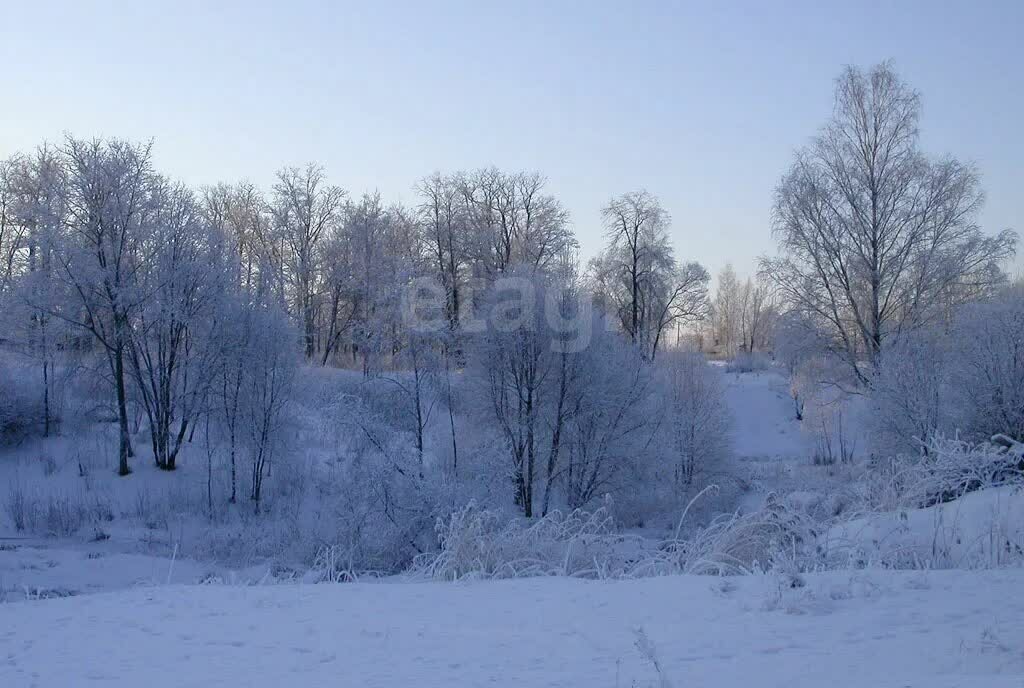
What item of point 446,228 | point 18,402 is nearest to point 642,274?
point 446,228

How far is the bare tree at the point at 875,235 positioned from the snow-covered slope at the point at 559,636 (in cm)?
2072

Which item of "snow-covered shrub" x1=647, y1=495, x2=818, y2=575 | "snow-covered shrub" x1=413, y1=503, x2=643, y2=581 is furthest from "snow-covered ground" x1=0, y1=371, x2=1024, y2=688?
"snow-covered shrub" x1=413, y1=503, x2=643, y2=581

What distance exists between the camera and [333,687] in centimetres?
440

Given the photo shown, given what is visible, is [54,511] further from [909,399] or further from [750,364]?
[750,364]

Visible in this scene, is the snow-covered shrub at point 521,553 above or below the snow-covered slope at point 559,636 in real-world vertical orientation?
below

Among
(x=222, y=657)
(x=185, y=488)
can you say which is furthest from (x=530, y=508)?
(x=222, y=657)

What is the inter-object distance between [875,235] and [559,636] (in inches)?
918

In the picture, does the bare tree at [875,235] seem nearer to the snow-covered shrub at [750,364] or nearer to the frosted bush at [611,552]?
the frosted bush at [611,552]

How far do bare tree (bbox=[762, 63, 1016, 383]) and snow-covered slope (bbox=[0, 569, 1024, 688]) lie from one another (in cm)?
2072

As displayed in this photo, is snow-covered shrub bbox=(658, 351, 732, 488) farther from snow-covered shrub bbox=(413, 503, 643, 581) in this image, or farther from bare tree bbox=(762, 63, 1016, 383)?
snow-covered shrub bbox=(413, 503, 643, 581)

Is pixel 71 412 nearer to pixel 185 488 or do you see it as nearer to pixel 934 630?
pixel 185 488

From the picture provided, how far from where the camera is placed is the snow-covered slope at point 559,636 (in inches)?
169

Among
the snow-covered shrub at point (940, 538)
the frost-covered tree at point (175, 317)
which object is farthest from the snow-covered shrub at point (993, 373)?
the frost-covered tree at point (175, 317)

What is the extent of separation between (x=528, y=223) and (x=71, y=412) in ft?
85.5
